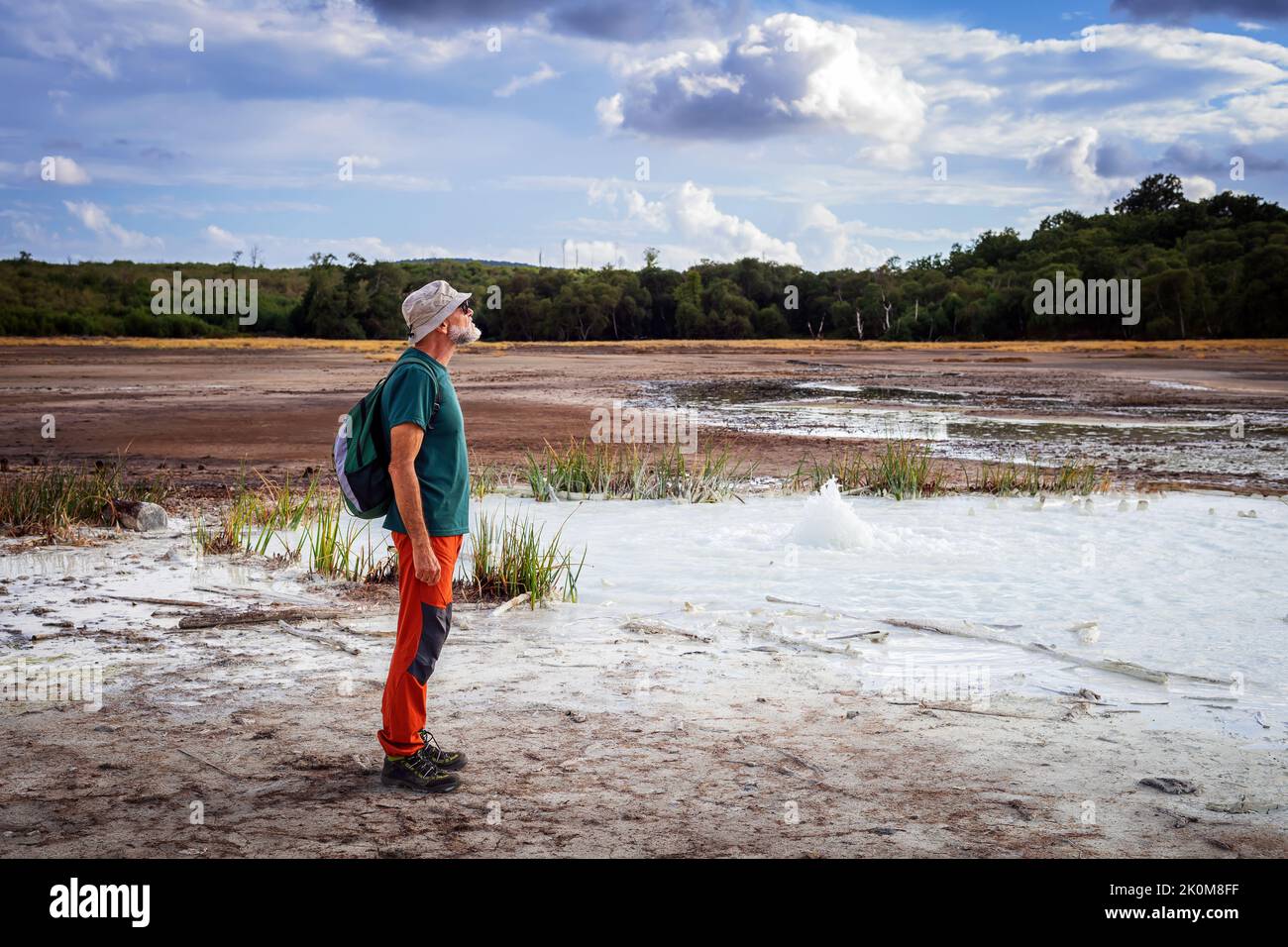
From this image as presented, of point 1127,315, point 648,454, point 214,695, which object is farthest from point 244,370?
point 1127,315

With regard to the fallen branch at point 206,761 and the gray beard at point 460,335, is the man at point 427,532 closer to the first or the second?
the gray beard at point 460,335

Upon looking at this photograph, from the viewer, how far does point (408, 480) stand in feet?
12.8

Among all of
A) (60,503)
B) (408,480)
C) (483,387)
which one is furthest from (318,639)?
(483,387)

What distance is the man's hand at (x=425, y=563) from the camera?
12.8ft

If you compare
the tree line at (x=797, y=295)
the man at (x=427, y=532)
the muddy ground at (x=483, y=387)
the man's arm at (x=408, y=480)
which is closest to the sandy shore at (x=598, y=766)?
the man at (x=427, y=532)

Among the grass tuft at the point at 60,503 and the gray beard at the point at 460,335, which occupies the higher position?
the gray beard at the point at 460,335

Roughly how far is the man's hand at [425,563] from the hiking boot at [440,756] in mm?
632

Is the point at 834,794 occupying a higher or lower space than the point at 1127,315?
lower

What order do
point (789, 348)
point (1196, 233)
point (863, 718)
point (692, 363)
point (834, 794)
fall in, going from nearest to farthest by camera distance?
point (834, 794) → point (863, 718) → point (692, 363) → point (789, 348) → point (1196, 233)

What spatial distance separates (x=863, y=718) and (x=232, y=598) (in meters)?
4.30

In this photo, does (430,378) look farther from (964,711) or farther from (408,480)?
(964,711)

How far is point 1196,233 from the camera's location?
273ft

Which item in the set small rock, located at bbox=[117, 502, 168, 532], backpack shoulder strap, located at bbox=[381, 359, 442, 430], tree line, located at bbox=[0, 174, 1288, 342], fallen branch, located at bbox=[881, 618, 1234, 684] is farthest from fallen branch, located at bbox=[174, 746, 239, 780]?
tree line, located at bbox=[0, 174, 1288, 342]

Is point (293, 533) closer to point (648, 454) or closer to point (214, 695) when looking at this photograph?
point (214, 695)
